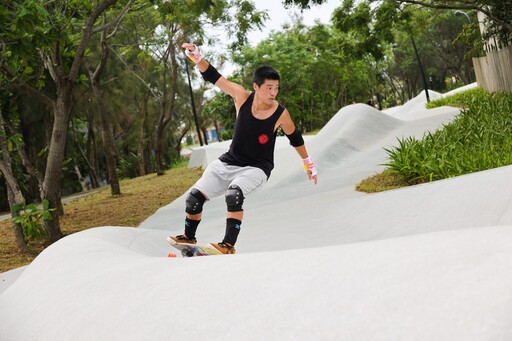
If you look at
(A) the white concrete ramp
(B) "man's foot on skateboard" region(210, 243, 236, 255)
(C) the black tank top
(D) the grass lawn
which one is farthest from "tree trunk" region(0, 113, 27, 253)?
(B) "man's foot on skateboard" region(210, 243, 236, 255)

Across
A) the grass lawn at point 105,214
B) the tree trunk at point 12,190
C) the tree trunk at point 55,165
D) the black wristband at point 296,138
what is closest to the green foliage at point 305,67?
the grass lawn at point 105,214

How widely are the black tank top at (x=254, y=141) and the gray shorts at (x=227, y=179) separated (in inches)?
3.2

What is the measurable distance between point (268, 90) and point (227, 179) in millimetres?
892

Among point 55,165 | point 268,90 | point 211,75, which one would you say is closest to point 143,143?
point 55,165

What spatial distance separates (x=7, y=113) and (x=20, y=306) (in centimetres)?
1088

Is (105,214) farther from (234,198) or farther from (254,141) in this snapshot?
(234,198)

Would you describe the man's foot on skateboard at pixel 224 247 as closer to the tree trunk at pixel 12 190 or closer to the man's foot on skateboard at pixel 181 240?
the man's foot on skateboard at pixel 181 240

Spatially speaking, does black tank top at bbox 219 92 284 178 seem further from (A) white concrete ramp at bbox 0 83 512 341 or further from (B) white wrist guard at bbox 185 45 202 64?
(A) white concrete ramp at bbox 0 83 512 341

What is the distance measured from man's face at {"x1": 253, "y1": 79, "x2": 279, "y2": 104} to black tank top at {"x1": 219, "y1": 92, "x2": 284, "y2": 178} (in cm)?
20

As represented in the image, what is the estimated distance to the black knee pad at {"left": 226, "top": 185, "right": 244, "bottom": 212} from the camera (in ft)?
17.8

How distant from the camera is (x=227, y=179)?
578 centimetres

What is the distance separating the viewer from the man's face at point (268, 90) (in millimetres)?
5574

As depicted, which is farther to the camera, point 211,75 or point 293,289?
point 211,75

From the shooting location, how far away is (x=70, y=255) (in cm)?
513
